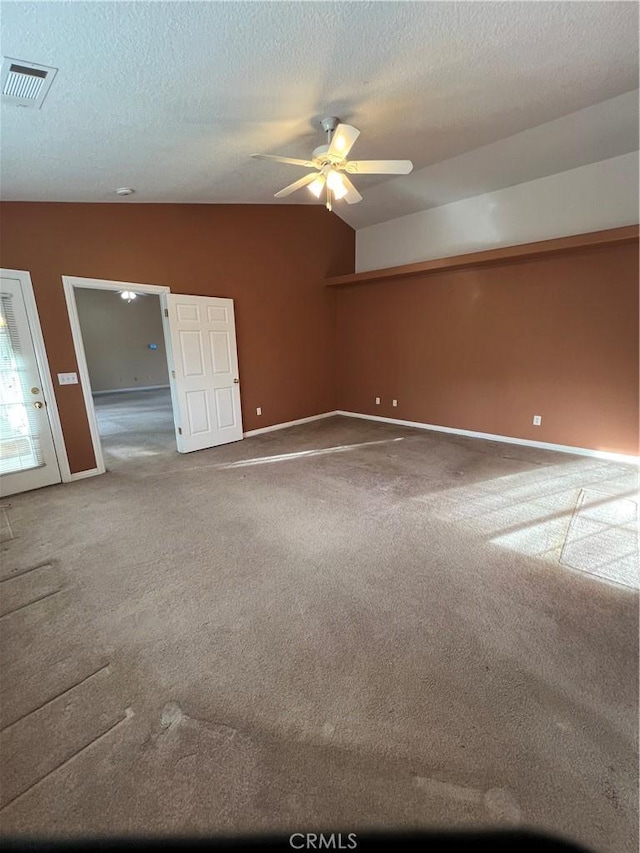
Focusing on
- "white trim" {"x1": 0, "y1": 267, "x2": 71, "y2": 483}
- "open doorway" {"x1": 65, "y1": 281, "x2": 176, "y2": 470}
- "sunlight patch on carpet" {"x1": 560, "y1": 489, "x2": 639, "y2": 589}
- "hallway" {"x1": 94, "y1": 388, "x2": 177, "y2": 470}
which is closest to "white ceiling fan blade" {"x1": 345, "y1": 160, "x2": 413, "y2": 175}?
"sunlight patch on carpet" {"x1": 560, "y1": 489, "x2": 639, "y2": 589}

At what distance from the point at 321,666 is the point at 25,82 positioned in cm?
336

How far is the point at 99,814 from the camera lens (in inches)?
44.3

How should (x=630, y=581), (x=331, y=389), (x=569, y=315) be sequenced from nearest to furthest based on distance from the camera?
(x=630, y=581) → (x=569, y=315) → (x=331, y=389)

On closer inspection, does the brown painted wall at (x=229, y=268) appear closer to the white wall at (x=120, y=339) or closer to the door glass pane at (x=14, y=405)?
the door glass pane at (x=14, y=405)

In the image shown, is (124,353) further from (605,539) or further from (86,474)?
(605,539)

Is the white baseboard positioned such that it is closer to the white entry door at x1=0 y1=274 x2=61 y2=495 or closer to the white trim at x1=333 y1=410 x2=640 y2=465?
the white entry door at x1=0 y1=274 x2=61 y2=495

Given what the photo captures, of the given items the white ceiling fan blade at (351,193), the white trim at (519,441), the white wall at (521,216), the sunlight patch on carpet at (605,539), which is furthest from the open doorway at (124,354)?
the sunlight patch on carpet at (605,539)

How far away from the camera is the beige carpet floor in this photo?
1.15 metres

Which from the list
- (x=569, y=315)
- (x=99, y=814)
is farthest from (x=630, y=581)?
(x=569, y=315)

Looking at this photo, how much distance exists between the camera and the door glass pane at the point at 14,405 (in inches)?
132

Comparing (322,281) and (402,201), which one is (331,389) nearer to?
(322,281)

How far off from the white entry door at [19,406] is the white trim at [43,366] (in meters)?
0.03

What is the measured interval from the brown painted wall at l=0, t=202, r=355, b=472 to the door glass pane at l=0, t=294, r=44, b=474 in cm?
25

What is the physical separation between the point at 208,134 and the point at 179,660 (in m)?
3.48
